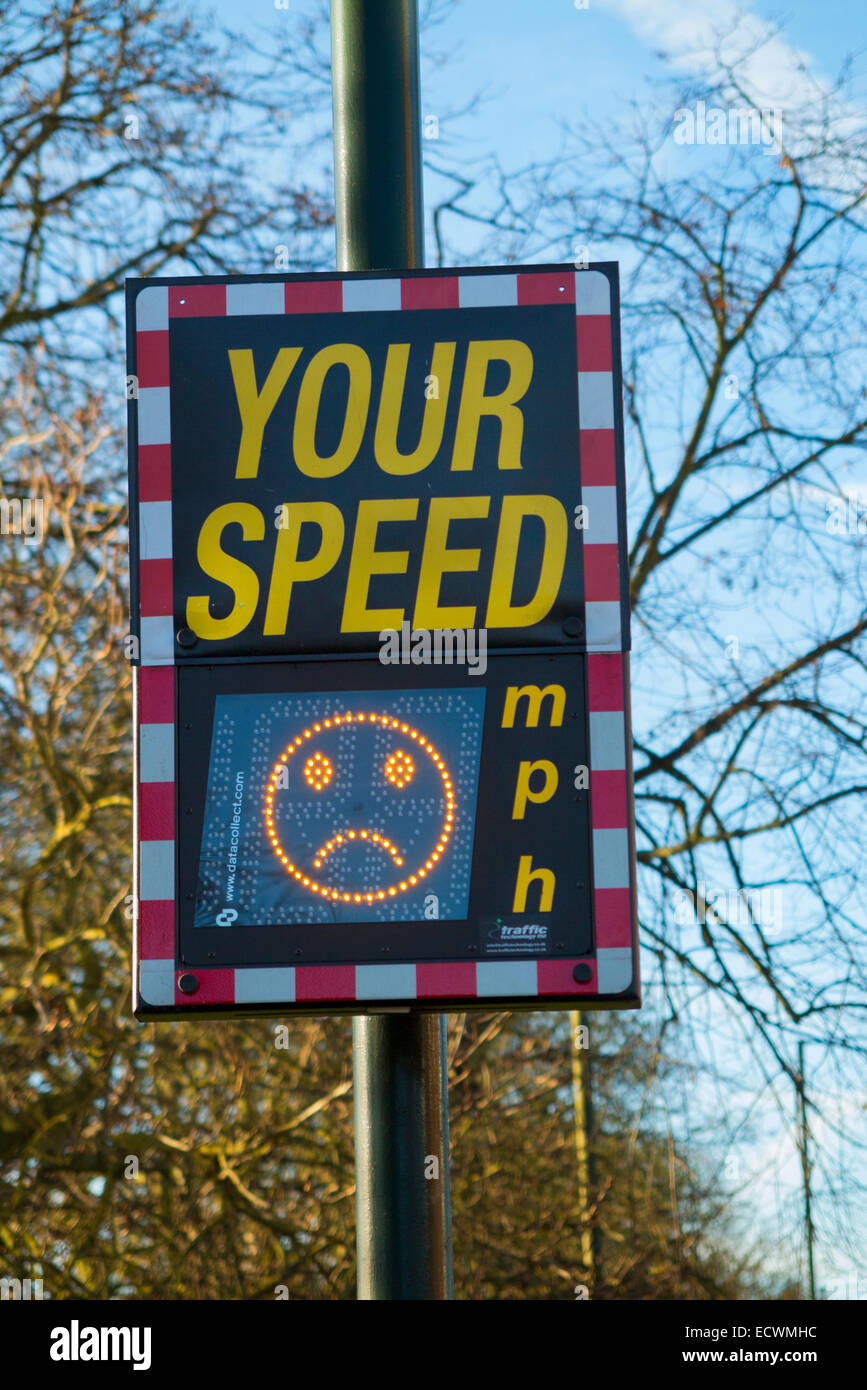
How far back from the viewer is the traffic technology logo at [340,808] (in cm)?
288

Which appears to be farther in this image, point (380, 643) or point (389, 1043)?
point (389, 1043)

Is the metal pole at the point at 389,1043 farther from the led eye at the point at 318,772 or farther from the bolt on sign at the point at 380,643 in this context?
the led eye at the point at 318,772

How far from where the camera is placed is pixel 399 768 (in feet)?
9.68

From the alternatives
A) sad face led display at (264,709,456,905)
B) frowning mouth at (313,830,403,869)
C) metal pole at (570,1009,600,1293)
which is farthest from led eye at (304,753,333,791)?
metal pole at (570,1009,600,1293)

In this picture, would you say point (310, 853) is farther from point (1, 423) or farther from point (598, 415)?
point (1, 423)

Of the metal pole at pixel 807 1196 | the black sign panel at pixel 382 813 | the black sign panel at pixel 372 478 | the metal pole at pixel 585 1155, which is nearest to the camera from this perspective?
the black sign panel at pixel 382 813

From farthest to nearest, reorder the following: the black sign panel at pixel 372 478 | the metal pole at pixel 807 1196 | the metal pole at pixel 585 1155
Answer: the metal pole at pixel 585 1155 < the metal pole at pixel 807 1196 < the black sign panel at pixel 372 478

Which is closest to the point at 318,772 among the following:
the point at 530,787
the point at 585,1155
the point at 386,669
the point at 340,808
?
the point at 340,808

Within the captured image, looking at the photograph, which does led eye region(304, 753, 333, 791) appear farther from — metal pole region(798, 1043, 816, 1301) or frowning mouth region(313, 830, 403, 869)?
metal pole region(798, 1043, 816, 1301)

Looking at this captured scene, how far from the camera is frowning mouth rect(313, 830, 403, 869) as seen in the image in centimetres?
290

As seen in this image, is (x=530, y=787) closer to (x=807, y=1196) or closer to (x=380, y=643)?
(x=380, y=643)

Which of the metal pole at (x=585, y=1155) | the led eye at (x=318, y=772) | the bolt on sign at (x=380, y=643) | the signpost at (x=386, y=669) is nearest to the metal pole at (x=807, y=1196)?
the metal pole at (x=585, y=1155)

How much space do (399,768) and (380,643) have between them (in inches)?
9.6

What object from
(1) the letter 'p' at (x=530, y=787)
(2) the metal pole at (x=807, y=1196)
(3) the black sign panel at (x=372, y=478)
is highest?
(3) the black sign panel at (x=372, y=478)
